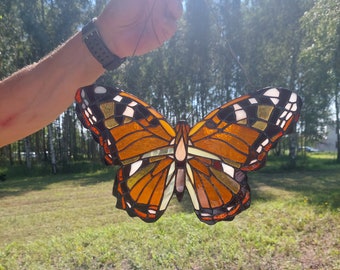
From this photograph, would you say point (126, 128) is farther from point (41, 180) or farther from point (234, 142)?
point (41, 180)

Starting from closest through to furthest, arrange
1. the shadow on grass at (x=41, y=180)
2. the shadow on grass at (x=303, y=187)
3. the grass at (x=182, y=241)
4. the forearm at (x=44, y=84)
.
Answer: the forearm at (x=44, y=84), the grass at (x=182, y=241), the shadow on grass at (x=303, y=187), the shadow on grass at (x=41, y=180)

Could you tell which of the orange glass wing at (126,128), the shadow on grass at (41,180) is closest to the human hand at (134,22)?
the orange glass wing at (126,128)

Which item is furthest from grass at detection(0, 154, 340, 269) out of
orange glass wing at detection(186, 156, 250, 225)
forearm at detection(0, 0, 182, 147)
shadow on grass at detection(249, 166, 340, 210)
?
forearm at detection(0, 0, 182, 147)

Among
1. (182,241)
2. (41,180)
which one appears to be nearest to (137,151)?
(182,241)

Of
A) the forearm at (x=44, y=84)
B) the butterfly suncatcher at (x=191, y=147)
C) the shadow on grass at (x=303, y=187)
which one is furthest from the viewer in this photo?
the shadow on grass at (x=303, y=187)

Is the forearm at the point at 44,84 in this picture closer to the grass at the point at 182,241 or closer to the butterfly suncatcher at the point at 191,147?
the butterfly suncatcher at the point at 191,147

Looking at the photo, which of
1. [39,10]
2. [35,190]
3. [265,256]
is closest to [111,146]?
[265,256]

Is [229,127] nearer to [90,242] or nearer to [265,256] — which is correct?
[265,256]
